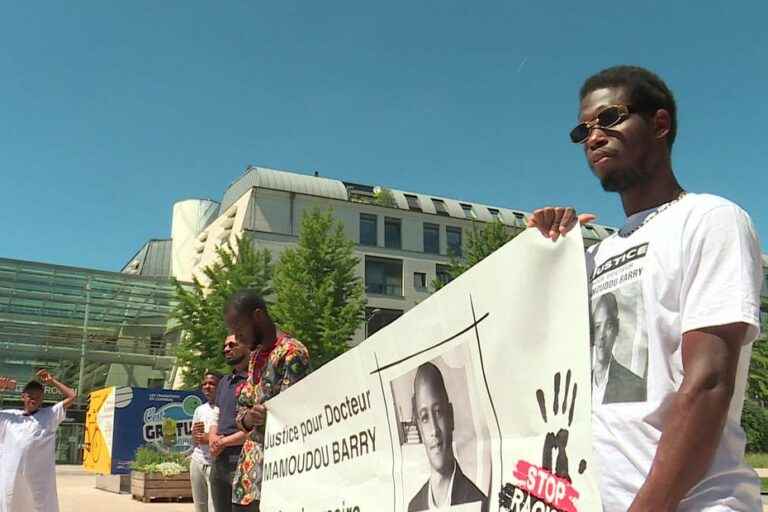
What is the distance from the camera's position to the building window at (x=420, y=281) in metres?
42.7

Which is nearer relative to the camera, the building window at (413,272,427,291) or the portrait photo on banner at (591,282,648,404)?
the portrait photo on banner at (591,282,648,404)

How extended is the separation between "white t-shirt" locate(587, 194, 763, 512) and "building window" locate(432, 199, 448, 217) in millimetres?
43897

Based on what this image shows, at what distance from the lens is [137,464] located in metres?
14.6

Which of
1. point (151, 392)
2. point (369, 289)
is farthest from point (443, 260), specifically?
point (151, 392)

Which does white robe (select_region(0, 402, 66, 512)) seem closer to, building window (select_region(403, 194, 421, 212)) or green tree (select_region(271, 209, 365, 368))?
green tree (select_region(271, 209, 365, 368))

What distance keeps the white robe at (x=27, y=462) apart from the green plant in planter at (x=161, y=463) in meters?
7.16

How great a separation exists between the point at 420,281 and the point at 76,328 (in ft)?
63.5

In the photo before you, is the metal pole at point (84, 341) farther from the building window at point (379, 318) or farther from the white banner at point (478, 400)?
the white banner at point (478, 400)

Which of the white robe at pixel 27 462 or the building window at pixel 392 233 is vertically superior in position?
the building window at pixel 392 233

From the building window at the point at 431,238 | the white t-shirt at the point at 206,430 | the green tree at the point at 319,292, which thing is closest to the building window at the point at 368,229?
the building window at the point at 431,238

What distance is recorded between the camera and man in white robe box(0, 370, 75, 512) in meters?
6.73

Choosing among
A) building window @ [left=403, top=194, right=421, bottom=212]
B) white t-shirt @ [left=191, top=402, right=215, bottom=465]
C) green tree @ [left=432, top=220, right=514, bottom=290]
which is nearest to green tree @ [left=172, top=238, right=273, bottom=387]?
green tree @ [left=432, top=220, right=514, bottom=290]

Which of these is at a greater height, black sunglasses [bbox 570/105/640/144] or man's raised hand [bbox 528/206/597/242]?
black sunglasses [bbox 570/105/640/144]

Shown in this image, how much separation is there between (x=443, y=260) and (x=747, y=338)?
42.3 metres
